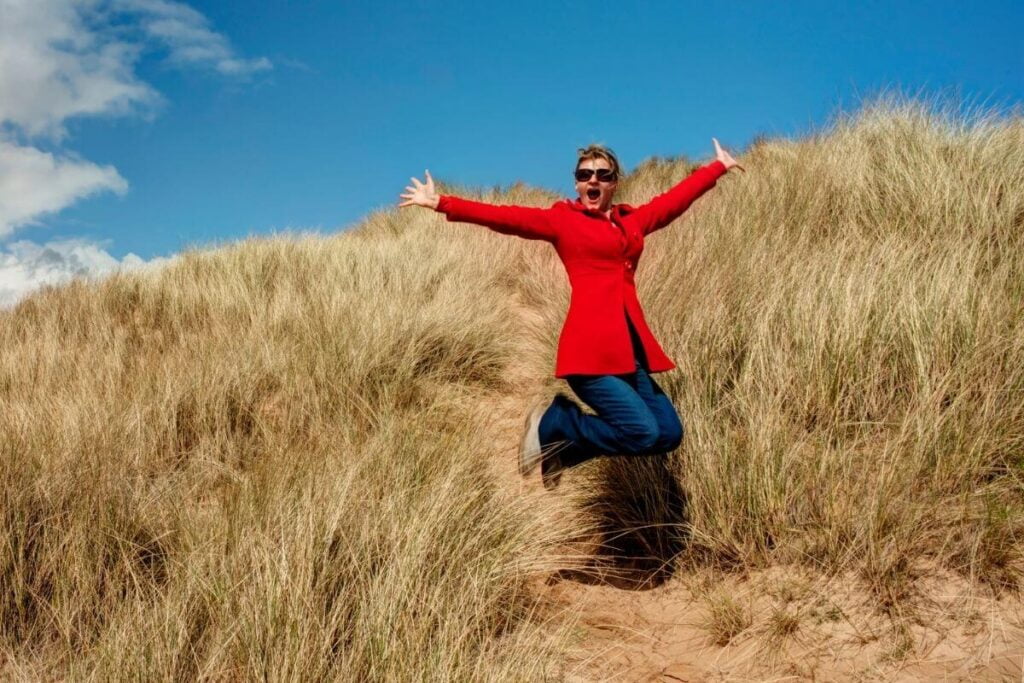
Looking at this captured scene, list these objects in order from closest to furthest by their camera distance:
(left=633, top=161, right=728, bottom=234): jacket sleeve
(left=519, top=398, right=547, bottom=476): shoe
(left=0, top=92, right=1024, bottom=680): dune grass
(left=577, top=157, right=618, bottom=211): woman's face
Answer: (left=0, top=92, right=1024, bottom=680): dune grass
(left=577, top=157, right=618, bottom=211): woman's face
(left=633, top=161, right=728, bottom=234): jacket sleeve
(left=519, top=398, right=547, bottom=476): shoe

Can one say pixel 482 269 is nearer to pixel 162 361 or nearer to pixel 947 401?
pixel 162 361

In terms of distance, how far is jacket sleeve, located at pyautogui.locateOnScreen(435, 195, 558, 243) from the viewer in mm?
2949

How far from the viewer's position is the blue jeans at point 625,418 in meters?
2.72

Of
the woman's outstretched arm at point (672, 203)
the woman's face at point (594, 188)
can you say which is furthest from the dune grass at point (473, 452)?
the woman's face at point (594, 188)

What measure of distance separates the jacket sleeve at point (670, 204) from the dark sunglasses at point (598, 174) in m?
0.26

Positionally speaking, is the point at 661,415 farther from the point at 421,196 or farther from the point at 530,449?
the point at 421,196

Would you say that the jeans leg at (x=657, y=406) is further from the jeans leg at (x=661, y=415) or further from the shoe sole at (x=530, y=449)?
the shoe sole at (x=530, y=449)

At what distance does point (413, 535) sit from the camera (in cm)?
223

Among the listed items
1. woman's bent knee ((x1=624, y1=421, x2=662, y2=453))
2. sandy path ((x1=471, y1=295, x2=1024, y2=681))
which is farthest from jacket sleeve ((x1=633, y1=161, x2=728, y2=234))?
sandy path ((x1=471, y1=295, x2=1024, y2=681))

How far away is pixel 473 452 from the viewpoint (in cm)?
324

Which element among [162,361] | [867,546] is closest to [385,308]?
[162,361]

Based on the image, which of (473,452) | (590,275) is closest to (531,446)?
(473,452)

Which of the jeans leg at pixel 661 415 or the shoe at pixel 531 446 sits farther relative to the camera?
the shoe at pixel 531 446

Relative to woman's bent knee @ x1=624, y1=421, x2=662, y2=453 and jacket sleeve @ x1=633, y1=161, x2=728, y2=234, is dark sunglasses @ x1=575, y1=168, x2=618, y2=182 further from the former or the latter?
woman's bent knee @ x1=624, y1=421, x2=662, y2=453
